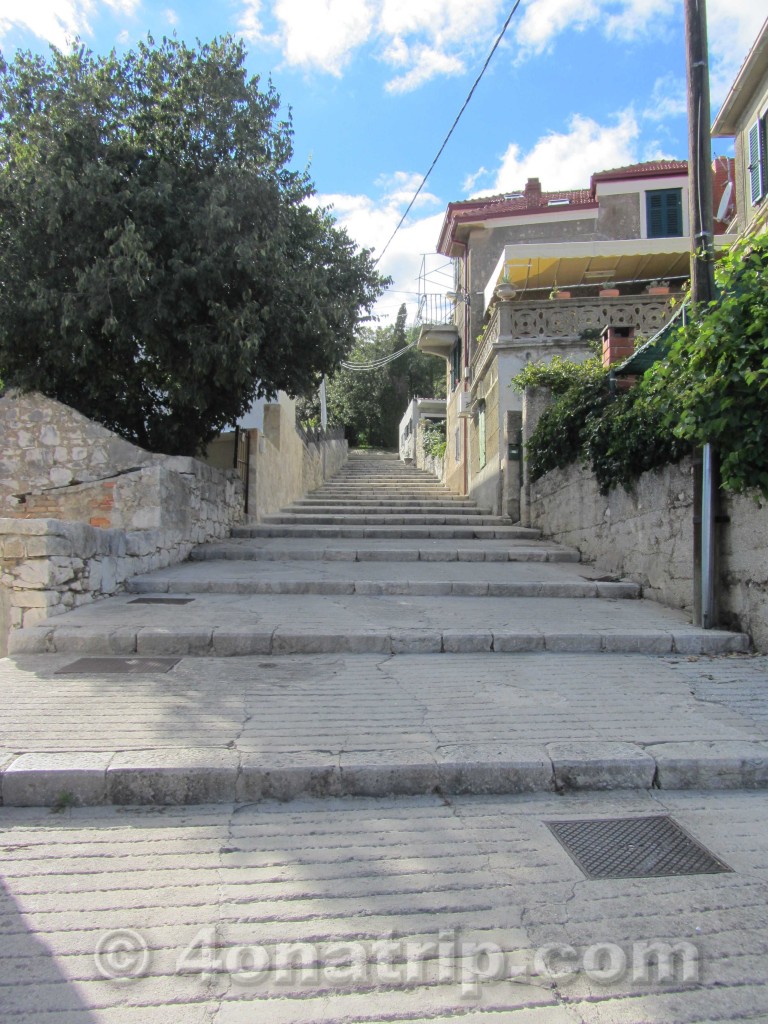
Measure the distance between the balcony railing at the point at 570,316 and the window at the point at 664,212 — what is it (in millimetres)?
Answer: 6899

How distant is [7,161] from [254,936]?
946 centimetres

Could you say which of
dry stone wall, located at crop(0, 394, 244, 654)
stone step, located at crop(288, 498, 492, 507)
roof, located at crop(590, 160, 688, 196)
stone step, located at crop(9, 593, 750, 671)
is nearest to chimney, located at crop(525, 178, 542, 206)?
roof, located at crop(590, 160, 688, 196)

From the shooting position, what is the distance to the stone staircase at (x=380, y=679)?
3107 mm

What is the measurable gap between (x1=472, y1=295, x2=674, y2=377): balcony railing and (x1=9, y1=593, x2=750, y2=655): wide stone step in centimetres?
829

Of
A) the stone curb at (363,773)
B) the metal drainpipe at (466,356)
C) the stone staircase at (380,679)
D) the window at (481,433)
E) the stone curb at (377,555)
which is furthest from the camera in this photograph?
the metal drainpipe at (466,356)

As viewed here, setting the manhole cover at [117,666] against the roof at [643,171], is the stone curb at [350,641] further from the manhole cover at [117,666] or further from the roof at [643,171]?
the roof at [643,171]

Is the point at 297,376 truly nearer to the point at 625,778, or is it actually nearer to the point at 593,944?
the point at 625,778

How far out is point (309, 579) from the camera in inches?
294

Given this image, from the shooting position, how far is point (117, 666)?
4742mm

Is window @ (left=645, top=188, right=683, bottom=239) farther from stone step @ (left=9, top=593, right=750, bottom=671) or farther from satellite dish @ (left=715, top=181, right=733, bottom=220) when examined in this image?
stone step @ (left=9, top=593, right=750, bottom=671)

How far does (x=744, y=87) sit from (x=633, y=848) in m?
12.7

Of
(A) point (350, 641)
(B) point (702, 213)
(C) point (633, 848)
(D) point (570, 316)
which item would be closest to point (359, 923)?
(C) point (633, 848)

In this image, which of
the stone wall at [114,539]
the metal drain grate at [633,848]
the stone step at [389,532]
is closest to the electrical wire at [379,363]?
the stone step at [389,532]

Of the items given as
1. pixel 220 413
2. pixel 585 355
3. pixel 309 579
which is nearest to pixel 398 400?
pixel 585 355
